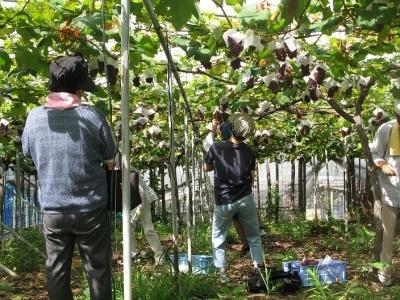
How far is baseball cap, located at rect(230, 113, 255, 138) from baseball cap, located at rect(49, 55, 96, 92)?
2242 mm

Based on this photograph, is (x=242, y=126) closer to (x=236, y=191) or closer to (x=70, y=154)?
(x=236, y=191)

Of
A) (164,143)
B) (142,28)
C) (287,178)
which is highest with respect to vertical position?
(142,28)

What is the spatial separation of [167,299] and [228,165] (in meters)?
1.47

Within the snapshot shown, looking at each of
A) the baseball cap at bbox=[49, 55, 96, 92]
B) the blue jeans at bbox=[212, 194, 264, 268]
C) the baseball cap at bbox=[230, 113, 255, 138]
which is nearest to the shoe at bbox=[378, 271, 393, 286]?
the blue jeans at bbox=[212, 194, 264, 268]

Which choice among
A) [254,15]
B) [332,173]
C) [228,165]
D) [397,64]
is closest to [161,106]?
[228,165]

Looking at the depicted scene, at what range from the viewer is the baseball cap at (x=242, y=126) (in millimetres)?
4637

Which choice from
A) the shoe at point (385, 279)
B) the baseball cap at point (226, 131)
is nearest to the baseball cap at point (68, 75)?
the baseball cap at point (226, 131)

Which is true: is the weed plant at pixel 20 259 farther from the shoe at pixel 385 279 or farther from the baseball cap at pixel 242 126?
the shoe at pixel 385 279

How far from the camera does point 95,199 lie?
253cm

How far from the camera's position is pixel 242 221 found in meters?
4.72

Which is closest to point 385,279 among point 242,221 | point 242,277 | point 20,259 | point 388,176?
point 388,176

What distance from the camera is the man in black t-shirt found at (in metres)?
4.66

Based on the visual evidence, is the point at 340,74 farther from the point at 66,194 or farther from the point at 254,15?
the point at 66,194

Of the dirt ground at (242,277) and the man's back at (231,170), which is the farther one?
the man's back at (231,170)
